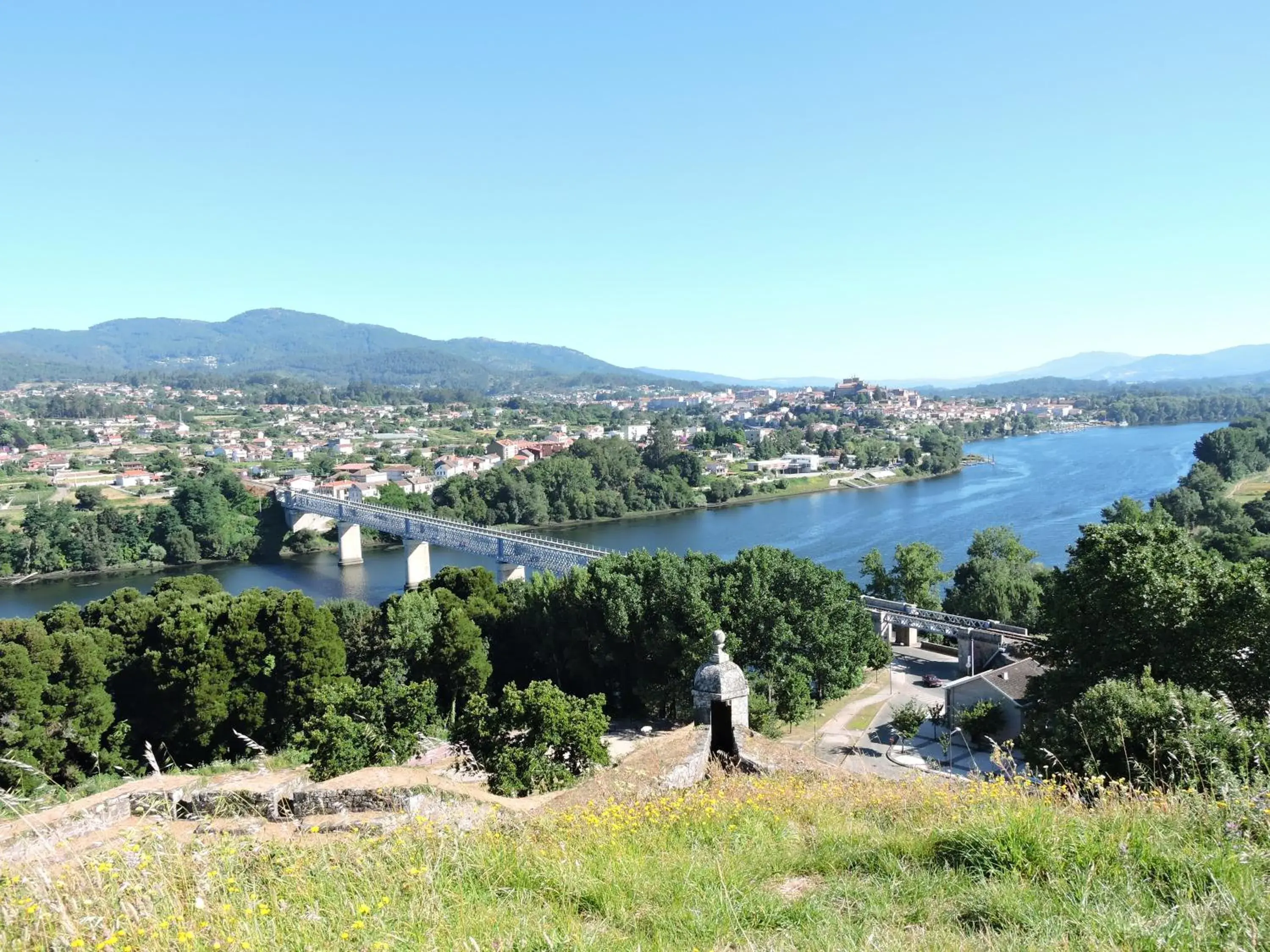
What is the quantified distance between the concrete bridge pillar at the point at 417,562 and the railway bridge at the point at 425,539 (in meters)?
Answer: 0.03

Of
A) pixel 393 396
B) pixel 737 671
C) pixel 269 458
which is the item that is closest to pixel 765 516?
pixel 737 671

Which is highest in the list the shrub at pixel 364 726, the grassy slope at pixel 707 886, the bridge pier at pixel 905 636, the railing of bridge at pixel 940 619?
the grassy slope at pixel 707 886

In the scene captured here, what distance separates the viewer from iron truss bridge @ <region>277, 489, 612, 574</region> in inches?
1252

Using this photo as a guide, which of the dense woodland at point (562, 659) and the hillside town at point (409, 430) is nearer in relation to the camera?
the dense woodland at point (562, 659)

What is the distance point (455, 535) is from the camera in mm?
36875

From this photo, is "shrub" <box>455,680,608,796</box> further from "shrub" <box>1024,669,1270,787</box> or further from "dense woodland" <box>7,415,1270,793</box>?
"shrub" <box>1024,669,1270,787</box>

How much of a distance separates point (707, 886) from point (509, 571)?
31.1m

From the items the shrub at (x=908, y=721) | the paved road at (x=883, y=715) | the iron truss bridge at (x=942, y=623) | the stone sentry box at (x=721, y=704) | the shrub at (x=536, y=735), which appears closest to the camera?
the stone sentry box at (x=721, y=704)

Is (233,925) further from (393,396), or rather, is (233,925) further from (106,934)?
(393,396)

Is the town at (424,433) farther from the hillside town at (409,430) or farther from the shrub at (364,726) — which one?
the shrub at (364,726)

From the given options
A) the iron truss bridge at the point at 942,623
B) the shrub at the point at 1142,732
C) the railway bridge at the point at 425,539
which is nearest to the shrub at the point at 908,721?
the iron truss bridge at the point at 942,623

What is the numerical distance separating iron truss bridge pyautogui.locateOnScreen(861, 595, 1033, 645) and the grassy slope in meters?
17.2

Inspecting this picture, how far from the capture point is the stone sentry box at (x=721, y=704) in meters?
7.13

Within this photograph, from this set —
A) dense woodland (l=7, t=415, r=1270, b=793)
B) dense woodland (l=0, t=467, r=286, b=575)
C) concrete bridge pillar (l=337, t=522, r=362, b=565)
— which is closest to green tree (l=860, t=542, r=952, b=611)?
dense woodland (l=7, t=415, r=1270, b=793)
